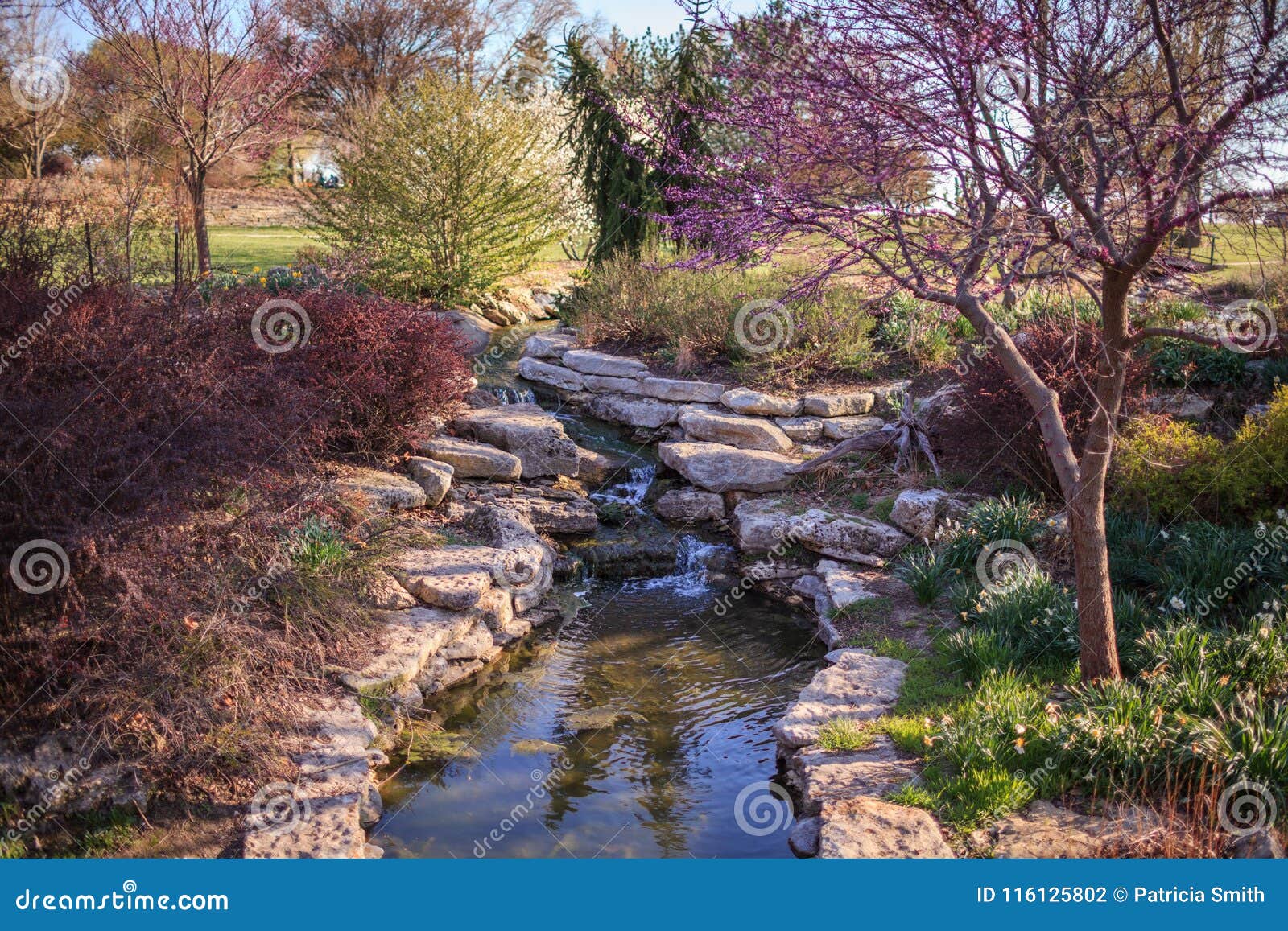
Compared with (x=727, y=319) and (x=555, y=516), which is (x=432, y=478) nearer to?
(x=555, y=516)

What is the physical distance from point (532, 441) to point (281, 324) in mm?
2461

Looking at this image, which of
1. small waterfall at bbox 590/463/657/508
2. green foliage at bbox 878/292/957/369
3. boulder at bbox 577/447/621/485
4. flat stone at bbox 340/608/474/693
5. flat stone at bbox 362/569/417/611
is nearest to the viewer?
flat stone at bbox 340/608/474/693

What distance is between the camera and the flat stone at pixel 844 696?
5.03 metres

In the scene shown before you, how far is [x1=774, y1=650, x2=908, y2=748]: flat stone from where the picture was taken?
5031mm

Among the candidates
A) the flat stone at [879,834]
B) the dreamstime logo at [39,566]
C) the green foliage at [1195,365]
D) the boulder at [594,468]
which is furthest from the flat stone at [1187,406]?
Result: the dreamstime logo at [39,566]

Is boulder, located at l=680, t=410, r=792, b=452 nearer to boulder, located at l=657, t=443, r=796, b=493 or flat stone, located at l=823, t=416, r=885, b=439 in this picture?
boulder, located at l=657, t=443, r=796, b=493

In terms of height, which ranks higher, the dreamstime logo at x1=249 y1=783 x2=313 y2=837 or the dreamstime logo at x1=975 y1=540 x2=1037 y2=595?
the dreamstime logo at x1=975 y1=540 x2=1037 y2=595

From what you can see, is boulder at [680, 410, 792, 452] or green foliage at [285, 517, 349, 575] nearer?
green foliage at [285, 517, 349, 575]

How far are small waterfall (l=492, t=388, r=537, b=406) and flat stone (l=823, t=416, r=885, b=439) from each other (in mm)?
3250

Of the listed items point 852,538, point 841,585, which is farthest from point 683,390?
point 841,585

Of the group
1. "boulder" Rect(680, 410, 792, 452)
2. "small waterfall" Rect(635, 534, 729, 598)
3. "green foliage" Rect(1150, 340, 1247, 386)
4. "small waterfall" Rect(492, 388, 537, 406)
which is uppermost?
"green foliage" Rect(1150, 340, 1247, 386)

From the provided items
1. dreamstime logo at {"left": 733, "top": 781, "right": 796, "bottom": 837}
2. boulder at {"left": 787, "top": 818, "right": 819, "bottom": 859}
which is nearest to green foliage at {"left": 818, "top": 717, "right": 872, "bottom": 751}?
dreamstime logo at {"left": 733, "top": 781, "right": 796, "bottom": 837}

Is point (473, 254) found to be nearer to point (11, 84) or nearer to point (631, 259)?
point (631, 259)

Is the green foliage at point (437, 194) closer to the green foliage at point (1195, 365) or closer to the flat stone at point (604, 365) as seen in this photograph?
the flat stone at point (604, 365)
